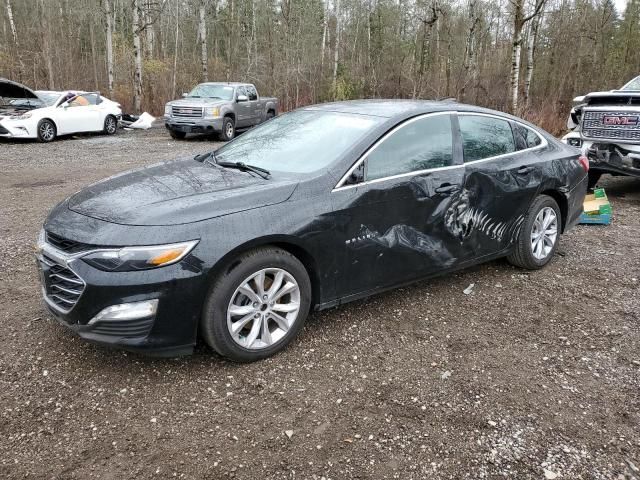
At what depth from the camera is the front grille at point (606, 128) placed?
7357mm

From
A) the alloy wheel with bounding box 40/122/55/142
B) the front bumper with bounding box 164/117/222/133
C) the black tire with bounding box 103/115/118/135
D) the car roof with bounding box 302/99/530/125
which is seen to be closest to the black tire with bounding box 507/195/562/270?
the car roof with bounding box 302/99/530/125

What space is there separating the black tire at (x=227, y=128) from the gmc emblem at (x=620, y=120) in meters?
11.4

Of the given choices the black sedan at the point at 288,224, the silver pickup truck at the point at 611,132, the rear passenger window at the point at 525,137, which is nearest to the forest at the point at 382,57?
the silver pickup truck at the point at 611,132

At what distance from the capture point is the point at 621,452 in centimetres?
270

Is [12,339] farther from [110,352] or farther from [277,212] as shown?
[277,212]

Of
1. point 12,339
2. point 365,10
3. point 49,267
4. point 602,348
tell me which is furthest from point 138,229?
point 365,10

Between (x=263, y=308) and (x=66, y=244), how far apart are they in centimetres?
123

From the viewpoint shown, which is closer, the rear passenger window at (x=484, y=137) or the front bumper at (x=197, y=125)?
the rear passenger window at (x=484, y=137)

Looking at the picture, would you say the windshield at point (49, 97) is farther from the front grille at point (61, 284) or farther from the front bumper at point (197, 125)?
the front grille at point (61, 284)

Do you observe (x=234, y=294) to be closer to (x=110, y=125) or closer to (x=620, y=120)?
(x=620, y=120)

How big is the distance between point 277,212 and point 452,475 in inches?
69.2

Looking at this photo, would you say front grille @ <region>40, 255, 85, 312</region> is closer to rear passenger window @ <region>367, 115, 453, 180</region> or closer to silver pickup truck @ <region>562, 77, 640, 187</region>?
rear passenger window @ <region>367, 115, 453, 180</region>

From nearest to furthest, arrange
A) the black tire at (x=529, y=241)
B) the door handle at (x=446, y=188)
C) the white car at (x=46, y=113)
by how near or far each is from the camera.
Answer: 1. the door handle at (x=446, y=188)
2. the black tire at (x=529, y=241)
3. the white car at (x=46, y=113)

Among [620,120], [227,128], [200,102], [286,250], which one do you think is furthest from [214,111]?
[286,250]
